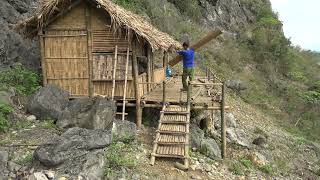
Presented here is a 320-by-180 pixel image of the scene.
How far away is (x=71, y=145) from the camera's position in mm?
9680

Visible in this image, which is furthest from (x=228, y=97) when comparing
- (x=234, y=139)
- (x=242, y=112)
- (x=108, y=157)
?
(x=108, y=157)

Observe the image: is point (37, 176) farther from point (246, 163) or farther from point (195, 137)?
point (246, 163)

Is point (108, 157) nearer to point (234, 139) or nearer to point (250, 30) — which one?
point (234, 139)

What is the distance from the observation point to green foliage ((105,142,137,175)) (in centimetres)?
997

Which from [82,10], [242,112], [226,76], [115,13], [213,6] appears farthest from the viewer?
[213,6]

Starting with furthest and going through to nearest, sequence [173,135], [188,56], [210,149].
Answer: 1. [188,56]
2. [210,149]
3. [173,135]

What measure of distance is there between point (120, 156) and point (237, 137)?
276 inches

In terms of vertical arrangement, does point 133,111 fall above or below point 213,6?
below

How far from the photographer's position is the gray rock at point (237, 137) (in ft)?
51.3

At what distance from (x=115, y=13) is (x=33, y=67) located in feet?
16.1

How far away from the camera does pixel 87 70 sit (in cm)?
1350

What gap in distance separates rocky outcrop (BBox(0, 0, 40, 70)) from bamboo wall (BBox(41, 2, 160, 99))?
7.58 ft

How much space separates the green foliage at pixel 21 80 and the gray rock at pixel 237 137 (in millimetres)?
7372

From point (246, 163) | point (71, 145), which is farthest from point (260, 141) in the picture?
point (71, 145)
